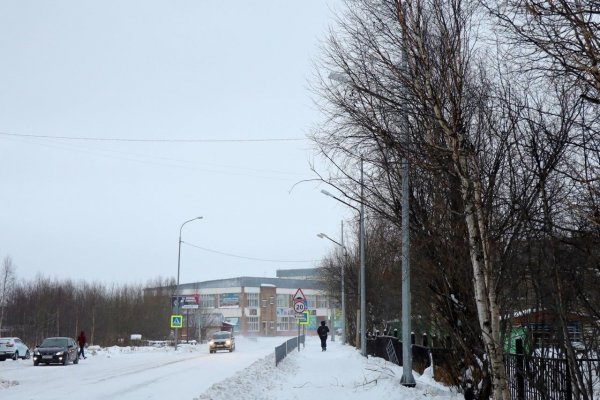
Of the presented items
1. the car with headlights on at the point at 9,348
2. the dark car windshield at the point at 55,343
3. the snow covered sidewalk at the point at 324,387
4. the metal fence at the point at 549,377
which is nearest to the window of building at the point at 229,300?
the car with headlights on at the point at 9,348

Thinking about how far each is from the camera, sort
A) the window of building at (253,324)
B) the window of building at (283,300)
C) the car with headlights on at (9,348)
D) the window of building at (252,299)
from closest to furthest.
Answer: the car with headlights on at (9,348), the window of building at (253,324), the window of building at (252,299), the window of building at (283,300)

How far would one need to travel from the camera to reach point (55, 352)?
35.0 metres

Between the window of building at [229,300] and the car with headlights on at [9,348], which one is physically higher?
the window of building at [229,300]

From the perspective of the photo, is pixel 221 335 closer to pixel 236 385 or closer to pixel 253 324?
pixel 236 385

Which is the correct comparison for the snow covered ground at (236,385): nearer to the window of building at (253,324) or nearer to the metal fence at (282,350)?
the metal fence at (282,350)

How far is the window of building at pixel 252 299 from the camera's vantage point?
441ft

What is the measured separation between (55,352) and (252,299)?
101m

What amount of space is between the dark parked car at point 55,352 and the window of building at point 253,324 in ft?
323

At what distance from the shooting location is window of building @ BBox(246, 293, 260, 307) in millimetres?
134450

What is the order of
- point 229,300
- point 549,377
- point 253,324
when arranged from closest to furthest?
point 549,377 < point 229,300 < point 253,324

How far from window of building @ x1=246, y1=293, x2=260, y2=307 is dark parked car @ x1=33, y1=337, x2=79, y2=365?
322 ft

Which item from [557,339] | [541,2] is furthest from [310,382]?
[541,2]

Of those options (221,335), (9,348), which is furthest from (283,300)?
(9,348)

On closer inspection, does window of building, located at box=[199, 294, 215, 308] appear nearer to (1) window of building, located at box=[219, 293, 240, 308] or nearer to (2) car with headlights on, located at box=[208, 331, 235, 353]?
(1) window of building, located at box=[219, 293, 240, 308]
